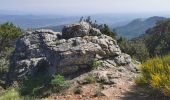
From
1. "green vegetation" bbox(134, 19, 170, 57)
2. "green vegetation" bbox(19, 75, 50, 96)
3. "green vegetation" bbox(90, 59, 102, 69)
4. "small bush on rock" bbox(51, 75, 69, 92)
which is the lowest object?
"green vegetation" bbox(134, 19, 170, 57)

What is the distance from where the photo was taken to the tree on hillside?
147 feet

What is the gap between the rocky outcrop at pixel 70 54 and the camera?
1506cm

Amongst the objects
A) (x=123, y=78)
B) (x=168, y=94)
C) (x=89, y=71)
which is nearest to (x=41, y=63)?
(x=89, y=71)

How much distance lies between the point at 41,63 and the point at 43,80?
2.70m

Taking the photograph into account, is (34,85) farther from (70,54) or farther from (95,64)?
(95,64)

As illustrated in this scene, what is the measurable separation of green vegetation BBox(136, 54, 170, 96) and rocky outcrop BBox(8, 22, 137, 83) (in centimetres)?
264

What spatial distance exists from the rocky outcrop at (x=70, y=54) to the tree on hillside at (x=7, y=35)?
25016 mm

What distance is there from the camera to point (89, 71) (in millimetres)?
15016

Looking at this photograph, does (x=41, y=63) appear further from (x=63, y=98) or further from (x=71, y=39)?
(x=63, y=98)

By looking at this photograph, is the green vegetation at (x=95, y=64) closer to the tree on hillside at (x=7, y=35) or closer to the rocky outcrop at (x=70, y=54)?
the rocky outcrop at (x=70, y=54)

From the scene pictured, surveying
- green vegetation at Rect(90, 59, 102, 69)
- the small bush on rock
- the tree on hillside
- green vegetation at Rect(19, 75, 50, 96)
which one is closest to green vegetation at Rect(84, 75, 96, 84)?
the small bush on rock

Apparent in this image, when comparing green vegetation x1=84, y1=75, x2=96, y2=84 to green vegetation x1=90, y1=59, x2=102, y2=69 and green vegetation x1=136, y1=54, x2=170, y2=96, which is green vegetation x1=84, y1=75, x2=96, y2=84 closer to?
green vegetation x1=90, y1=59, x2=102, y2=69

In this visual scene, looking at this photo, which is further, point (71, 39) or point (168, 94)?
point (71, 39)

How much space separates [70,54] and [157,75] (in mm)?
4326
